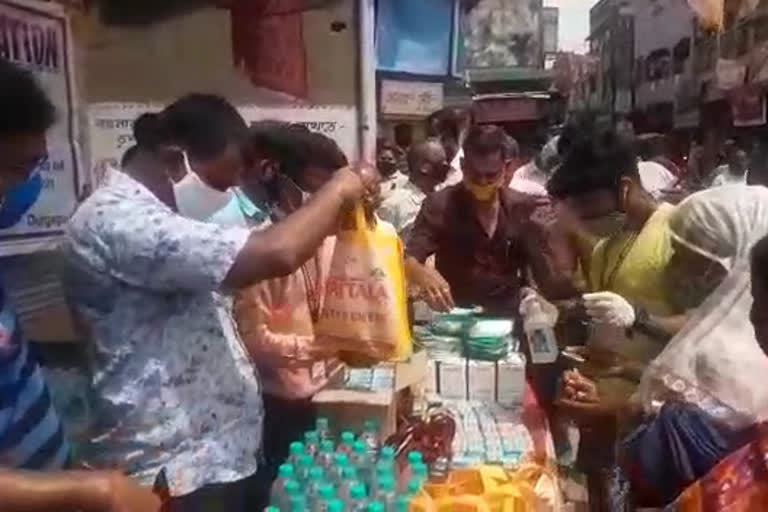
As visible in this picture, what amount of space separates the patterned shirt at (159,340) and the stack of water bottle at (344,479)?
13 cm

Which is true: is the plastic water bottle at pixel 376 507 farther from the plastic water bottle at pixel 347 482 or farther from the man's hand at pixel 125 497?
the man's hand at pixel 125 497

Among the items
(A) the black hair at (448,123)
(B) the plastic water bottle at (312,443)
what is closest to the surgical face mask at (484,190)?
(B) the plastic water bottle at (312,443)

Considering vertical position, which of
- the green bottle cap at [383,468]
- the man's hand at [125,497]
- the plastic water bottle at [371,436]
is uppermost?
the man's hand at [125,497]

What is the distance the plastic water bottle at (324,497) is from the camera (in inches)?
83.1

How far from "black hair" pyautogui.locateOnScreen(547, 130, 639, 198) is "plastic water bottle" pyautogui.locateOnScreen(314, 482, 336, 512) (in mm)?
1728

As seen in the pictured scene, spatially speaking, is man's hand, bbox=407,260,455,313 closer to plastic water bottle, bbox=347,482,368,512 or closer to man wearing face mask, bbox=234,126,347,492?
man wearing face mask, bbox=234,126,347,492

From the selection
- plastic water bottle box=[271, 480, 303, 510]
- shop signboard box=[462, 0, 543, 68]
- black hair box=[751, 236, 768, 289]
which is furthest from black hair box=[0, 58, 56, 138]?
shop signboard box=[462, 0, 543, 68]

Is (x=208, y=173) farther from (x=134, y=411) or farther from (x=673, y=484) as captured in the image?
(x=673, y=484)

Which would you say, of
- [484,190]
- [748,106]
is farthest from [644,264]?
[748,106]

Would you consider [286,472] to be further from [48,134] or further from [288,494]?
[48,134]

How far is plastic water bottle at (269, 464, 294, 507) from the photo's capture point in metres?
2.19

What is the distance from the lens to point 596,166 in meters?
3.51

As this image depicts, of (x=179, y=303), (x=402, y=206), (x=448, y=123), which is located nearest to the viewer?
(x=179, y=303)

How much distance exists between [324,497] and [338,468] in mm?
151
